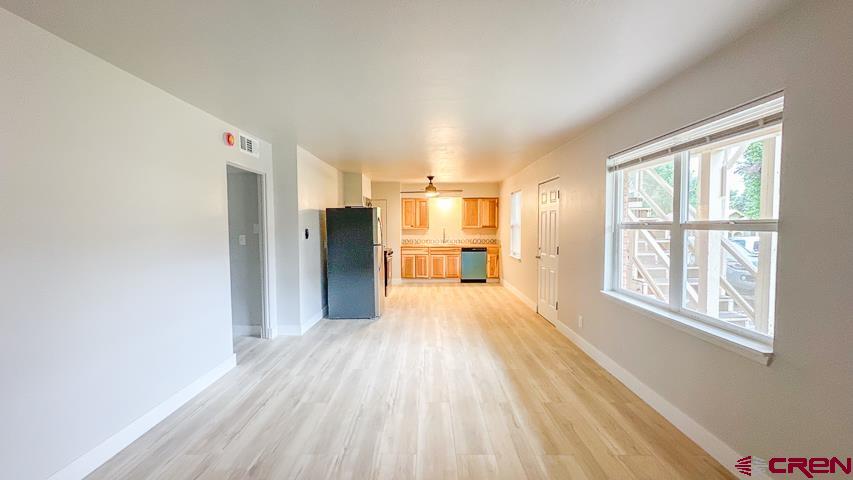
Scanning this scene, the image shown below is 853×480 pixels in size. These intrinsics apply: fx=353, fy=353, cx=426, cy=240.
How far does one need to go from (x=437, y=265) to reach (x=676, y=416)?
20.9ft

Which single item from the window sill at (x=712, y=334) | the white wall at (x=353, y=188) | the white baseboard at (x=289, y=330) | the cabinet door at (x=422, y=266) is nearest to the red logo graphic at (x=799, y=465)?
the window sill at (x=712, y=334)

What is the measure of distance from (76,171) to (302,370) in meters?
2.36

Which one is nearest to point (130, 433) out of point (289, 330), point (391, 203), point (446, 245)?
point (289, 330)

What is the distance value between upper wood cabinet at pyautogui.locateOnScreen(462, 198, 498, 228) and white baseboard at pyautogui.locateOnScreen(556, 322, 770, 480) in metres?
5.25

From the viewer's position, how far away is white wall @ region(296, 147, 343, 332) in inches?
185

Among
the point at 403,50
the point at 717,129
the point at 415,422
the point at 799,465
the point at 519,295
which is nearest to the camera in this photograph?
the point at 799,465

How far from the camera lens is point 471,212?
873 centimetres

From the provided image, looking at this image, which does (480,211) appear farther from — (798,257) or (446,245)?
(798,257)

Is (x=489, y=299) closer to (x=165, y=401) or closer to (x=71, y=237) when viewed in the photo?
(x=165, y=401)

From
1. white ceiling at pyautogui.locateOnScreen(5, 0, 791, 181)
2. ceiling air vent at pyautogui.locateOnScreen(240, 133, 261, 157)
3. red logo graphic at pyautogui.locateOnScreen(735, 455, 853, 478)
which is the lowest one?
red logo graphic at pyautogui.locateOnScreen(735, 455, 853, 478)

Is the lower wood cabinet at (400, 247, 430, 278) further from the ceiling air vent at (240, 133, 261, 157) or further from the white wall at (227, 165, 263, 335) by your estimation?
the ceiling air vent at (240, 133, 261, 157)

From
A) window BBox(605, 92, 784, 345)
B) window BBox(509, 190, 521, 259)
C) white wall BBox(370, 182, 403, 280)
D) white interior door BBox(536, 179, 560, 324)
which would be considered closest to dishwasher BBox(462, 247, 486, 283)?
window BBox(509, 190, 521, 259)

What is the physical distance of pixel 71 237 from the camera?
1.93 meters

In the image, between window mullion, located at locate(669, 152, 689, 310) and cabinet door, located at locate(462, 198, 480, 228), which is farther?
cabinet door, located at locate(462, 198, 480, 228)
